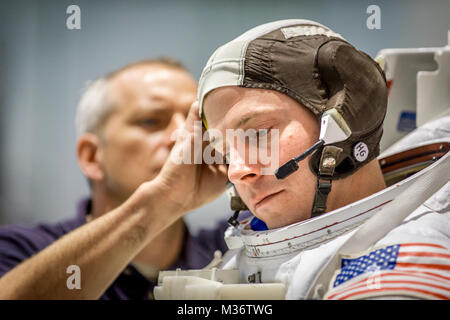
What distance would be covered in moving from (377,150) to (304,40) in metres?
0.30

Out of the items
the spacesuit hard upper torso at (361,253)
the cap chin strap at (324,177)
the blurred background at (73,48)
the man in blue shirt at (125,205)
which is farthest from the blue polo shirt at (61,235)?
the cap chin strap at (324,177)

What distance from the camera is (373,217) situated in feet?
3.50

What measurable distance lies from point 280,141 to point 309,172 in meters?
0.09

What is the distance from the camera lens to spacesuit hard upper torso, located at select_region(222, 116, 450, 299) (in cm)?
95

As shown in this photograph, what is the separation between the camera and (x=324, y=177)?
1.14 meters

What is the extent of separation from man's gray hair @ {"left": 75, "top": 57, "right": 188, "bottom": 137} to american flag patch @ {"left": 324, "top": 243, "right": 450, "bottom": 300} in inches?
34.1

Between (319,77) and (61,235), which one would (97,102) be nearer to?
(61,235)

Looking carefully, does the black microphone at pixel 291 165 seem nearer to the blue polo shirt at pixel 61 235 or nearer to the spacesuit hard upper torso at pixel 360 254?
the spacesuit hard upper torso at pixel 360 254

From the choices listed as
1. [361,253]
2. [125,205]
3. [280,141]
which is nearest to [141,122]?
[125,205]

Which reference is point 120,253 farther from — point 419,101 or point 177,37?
point 419,101

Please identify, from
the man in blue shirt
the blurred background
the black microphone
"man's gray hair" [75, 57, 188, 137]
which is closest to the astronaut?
the black microphone

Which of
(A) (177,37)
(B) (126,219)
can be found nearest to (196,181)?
(B) (126,219)

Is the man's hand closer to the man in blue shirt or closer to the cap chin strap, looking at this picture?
the man in blue shirt

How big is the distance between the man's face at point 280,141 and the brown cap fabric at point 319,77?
23 millimetres
